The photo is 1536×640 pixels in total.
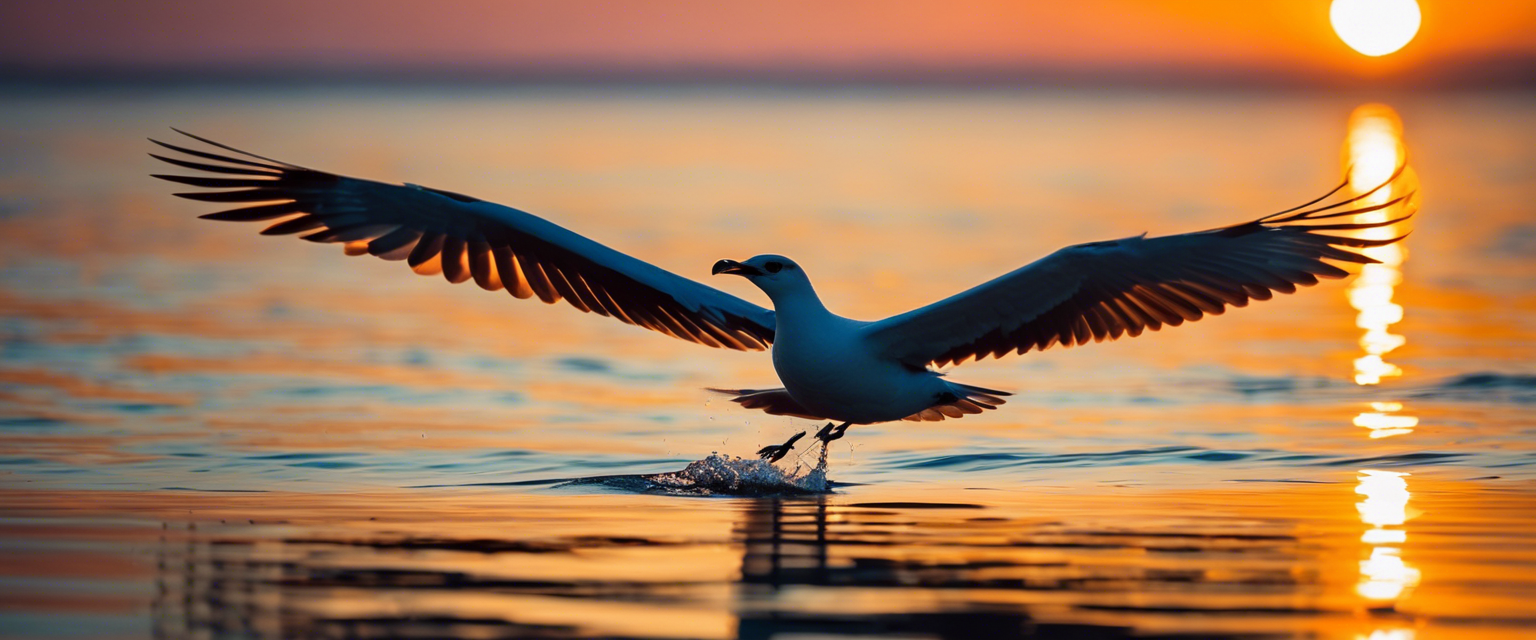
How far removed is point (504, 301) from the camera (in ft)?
62.7

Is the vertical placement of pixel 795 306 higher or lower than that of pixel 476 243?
lower

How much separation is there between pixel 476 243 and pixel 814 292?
199 centimetres

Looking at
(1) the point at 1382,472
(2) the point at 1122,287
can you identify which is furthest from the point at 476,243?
(1) the point at 1382,472

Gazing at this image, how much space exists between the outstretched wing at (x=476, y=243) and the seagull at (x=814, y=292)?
0.03ft

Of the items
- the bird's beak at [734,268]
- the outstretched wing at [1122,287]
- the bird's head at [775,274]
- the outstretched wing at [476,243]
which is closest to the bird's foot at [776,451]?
the outstretched wing at [476,243]

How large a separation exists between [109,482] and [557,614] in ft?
13.0

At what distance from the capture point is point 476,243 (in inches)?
403

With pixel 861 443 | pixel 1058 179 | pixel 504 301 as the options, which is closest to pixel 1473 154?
pixel 1058 179

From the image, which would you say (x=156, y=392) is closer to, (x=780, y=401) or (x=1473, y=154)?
(x=780, y=401)

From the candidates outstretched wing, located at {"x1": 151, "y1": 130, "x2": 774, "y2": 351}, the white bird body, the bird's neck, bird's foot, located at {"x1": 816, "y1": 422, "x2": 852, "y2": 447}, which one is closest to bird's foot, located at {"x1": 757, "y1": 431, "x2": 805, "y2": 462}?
bird's foot, located at {"x1": 816, "y1": 422, "x2": 852, "y2": 447}

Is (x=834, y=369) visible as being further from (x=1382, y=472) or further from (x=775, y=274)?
(x=1382, y=472)

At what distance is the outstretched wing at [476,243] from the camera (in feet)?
31.8

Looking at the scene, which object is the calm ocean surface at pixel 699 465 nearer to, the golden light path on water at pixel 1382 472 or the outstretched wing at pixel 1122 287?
the golden light path on water at pixel 1382 472

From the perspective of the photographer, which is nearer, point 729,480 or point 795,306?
point 795,306
